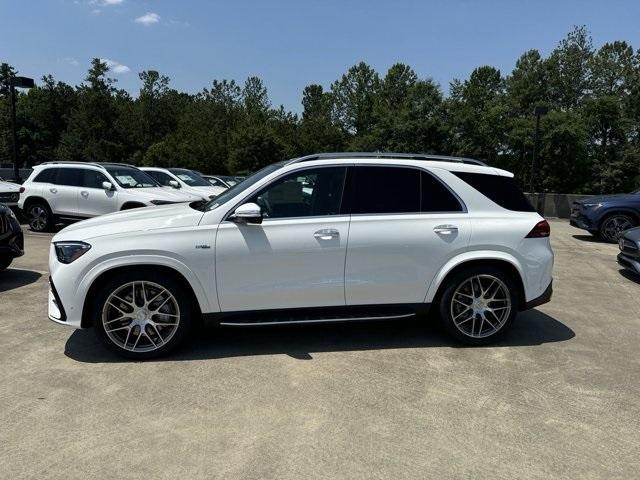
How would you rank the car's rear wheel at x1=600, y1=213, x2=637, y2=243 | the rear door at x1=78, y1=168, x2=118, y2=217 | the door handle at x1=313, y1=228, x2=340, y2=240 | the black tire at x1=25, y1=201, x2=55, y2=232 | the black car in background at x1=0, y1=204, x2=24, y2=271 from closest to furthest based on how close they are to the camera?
the door handle at x1=313, y1=228, x2=340, y2=240 < the black car in background at x1=0, y1=204, x2=24, y2=271 < the rear door at x1=78, y1=168, x2=118, y2=217 < the black tire at x1=25, y1=201, x2=55, y2=232 < the car's rear wheel at x1=600, y1=213, x2=637, y2=243

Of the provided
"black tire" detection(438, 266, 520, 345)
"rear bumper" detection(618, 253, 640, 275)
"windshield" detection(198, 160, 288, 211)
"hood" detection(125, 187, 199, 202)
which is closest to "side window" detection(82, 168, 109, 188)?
"hood" detection(125, 187, 199, 202)

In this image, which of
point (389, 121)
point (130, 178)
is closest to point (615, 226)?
point (130, 178)

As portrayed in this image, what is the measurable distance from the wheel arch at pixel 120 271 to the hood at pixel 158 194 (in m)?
6.85

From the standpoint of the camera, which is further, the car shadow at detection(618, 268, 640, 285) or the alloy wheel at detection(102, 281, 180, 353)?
the car shadow at detection(618, 268, 640, 285)

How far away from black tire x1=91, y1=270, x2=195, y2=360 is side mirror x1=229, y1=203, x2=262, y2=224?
815 mm

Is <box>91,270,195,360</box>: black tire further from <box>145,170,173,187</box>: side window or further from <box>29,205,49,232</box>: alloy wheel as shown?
<box>145,170,173,187</box>: side window

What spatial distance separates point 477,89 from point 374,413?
5317 centimetres

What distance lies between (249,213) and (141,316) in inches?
52.0

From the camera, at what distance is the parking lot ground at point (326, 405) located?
9.81 ft

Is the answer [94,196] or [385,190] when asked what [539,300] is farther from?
[94,196]

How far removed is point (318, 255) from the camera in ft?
14.7

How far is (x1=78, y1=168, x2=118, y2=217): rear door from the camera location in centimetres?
1120

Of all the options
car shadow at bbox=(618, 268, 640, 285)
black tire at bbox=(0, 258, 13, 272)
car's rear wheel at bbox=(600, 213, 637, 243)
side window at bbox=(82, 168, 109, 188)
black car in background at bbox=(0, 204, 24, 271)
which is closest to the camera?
black car in background at bbox=(0, 204, 24, 271)

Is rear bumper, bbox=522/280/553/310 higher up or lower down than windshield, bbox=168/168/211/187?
lower down
